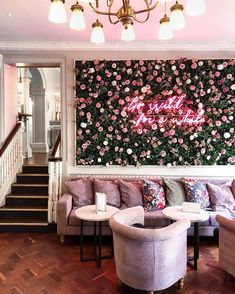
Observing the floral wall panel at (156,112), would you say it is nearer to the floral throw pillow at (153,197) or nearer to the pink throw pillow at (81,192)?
the pink throw pillow at (81,192)

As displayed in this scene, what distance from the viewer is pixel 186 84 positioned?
4.58m

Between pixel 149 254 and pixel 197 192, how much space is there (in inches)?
75.0

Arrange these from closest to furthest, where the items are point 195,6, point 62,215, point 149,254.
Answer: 1. point 195,6
2. point 149,254
3. point 62,215

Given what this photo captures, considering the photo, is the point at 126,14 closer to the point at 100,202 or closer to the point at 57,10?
the point at 57,10

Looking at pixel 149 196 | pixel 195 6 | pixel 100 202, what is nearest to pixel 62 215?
pixel 100 202

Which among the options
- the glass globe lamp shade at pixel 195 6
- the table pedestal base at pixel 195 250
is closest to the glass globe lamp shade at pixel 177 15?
the glass globe lamp shade at pixel 195 6

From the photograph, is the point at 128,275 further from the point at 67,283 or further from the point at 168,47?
the point at 168,47

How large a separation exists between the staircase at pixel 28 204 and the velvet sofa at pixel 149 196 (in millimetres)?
634

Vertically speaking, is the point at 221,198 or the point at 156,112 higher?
the point at 156,112

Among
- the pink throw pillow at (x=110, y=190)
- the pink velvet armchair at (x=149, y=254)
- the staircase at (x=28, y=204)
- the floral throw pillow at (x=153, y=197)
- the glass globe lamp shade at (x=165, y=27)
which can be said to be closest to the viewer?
the glass globe lamp shade at (x=165, y=27)

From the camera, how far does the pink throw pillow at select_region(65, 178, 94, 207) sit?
415 centimetres

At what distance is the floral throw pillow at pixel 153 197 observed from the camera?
159 inches

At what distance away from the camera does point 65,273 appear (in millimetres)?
3061

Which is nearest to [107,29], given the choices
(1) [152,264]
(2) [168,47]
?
(2) [168,47]
